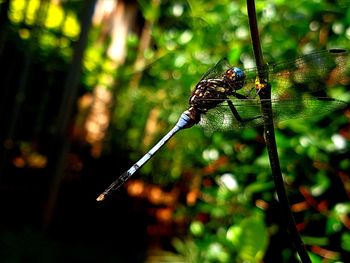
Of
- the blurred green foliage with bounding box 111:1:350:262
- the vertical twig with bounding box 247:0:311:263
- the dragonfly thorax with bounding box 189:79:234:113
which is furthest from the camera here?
the blurred green foliage with bounding box 111:1:350:262

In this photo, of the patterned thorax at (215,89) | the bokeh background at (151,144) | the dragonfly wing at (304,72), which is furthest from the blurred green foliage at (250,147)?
the patterned thorax at (215,89)

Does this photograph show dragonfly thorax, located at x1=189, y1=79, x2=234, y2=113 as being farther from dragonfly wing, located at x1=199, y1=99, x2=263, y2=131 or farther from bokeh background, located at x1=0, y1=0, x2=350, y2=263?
bokeh background, located at x1=0, y1=0, x2=350, y2=263

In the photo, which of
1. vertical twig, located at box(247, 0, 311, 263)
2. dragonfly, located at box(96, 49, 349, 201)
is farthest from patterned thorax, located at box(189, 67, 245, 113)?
vertical twig, located at box(247, 0, 311, 263)

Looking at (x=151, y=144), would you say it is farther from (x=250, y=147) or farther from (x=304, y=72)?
(x=304, y=72)

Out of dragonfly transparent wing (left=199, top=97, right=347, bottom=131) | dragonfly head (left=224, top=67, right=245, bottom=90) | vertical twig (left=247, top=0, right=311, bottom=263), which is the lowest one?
vertical twig (left=247, top=0, right=311, bottom=263)

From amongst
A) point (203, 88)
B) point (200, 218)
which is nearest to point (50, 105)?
point (200, 218)

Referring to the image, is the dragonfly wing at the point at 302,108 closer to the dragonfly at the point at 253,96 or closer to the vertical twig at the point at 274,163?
the dragonfly at the point at 253,96

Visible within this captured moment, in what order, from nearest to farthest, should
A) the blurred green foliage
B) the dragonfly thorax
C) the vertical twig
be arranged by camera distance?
1. the vertical twig
2. the dragonfly thorax
3. the blurred green foliage
